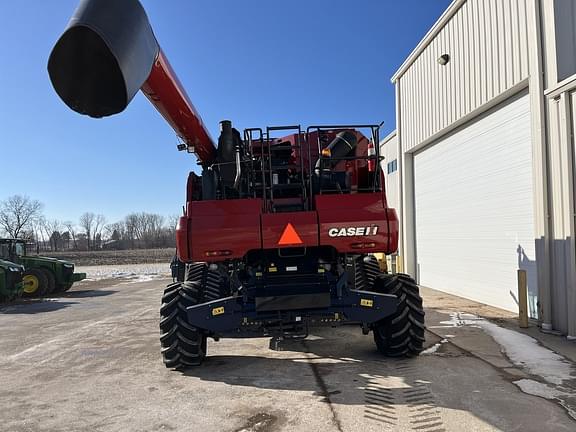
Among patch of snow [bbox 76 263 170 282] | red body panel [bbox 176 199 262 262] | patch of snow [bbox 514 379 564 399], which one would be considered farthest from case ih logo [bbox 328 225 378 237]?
patch of snow [bbox 76 263 170 282]

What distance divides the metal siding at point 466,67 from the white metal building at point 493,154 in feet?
0.10

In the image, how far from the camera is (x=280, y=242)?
5.68 meters

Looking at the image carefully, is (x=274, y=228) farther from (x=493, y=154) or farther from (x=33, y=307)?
(x=33, y=307)

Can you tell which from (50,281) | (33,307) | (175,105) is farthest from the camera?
(50,281)

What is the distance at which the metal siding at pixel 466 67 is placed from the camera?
927 centimetres

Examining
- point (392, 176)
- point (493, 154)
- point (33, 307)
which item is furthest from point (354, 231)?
point (392, 176)

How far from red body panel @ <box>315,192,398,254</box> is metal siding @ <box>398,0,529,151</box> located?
5220mm

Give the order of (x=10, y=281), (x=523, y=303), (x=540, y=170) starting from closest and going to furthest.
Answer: (x=540, y=170), (x=523, y=303), (x=10, y=281)

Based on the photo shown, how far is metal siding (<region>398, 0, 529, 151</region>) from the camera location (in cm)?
927

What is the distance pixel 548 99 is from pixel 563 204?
1.80m

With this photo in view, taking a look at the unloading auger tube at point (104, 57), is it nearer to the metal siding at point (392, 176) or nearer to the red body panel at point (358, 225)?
the red body panel at point (358, 225)

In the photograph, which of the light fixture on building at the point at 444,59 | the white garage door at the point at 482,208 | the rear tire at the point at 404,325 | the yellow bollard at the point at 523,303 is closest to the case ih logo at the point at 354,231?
the rear tire at the point at 404,325

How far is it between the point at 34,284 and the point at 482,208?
16325 millimetres

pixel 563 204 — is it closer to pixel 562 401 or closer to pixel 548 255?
pixel 548 255
